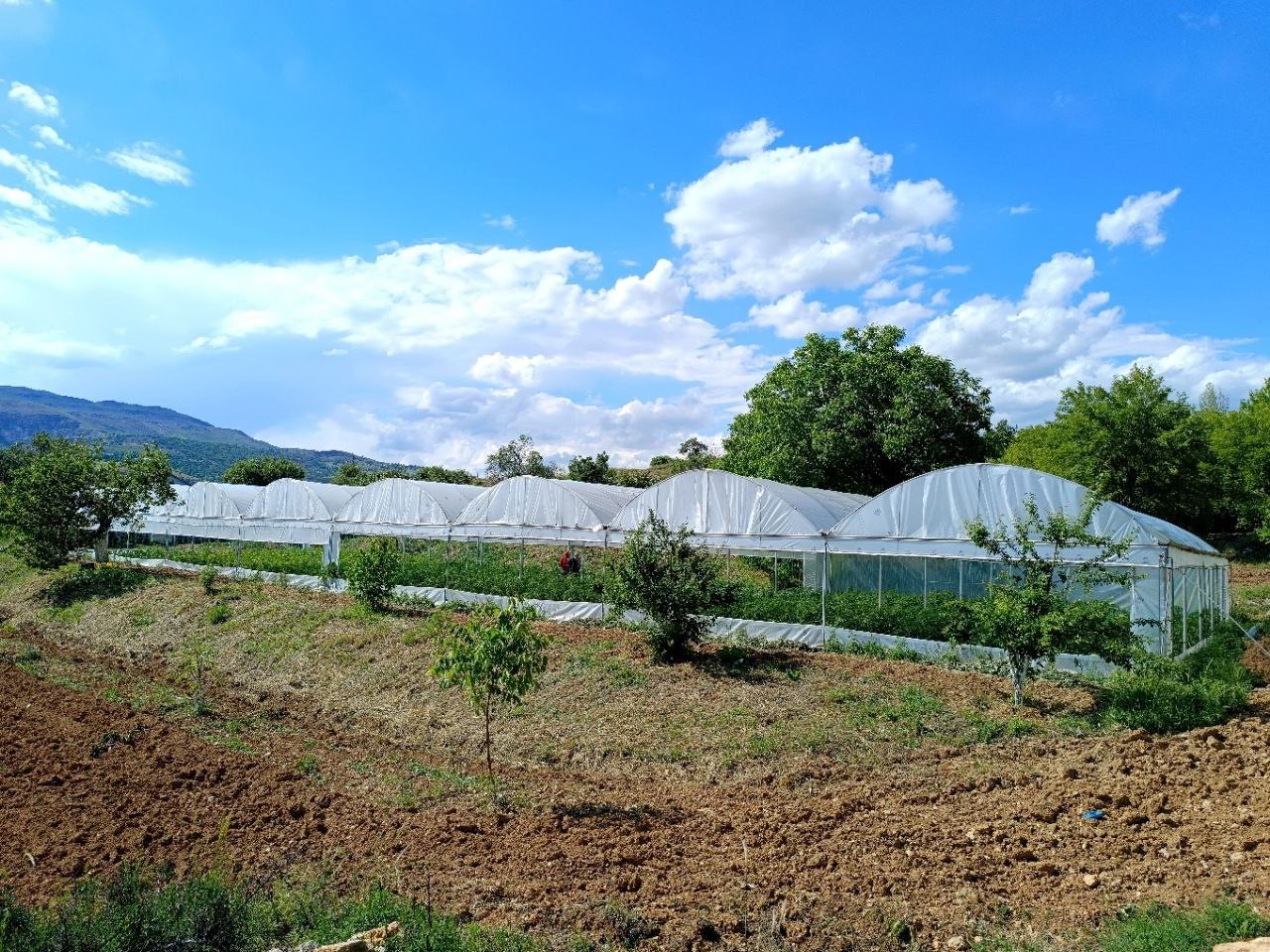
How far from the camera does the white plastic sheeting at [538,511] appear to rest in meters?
22.8

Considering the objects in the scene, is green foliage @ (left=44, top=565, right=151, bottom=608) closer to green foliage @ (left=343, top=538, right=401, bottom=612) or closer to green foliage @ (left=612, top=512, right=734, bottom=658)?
green foliage @ (left=343, top=538, right=401, bottom=612)

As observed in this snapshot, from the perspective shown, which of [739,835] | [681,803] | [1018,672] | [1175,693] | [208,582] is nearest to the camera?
[739,835]

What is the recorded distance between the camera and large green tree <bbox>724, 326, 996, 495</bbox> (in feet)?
98.3

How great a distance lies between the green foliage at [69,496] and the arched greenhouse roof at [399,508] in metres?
7.49

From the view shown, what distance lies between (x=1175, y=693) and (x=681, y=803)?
6.56 meters

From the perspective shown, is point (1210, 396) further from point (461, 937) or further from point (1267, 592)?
point (461, 937)

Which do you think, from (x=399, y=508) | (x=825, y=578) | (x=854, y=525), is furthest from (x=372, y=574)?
(x=854, y=525)

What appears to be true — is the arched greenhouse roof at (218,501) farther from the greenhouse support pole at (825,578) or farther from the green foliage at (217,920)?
the green foliage at (217,920)

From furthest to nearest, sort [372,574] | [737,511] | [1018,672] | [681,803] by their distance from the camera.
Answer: [372,574] < [737,511] < [1018,672] < [681,803]

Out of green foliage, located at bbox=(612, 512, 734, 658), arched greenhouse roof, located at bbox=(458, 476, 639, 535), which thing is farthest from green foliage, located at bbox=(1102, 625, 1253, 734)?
arched greenhouse roof, located at bbox=(458, 476, 639, 535)

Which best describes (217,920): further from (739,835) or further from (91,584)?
(91,584)

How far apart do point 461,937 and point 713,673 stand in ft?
28.7

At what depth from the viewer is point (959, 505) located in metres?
16.5

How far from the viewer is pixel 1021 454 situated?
168 ft
